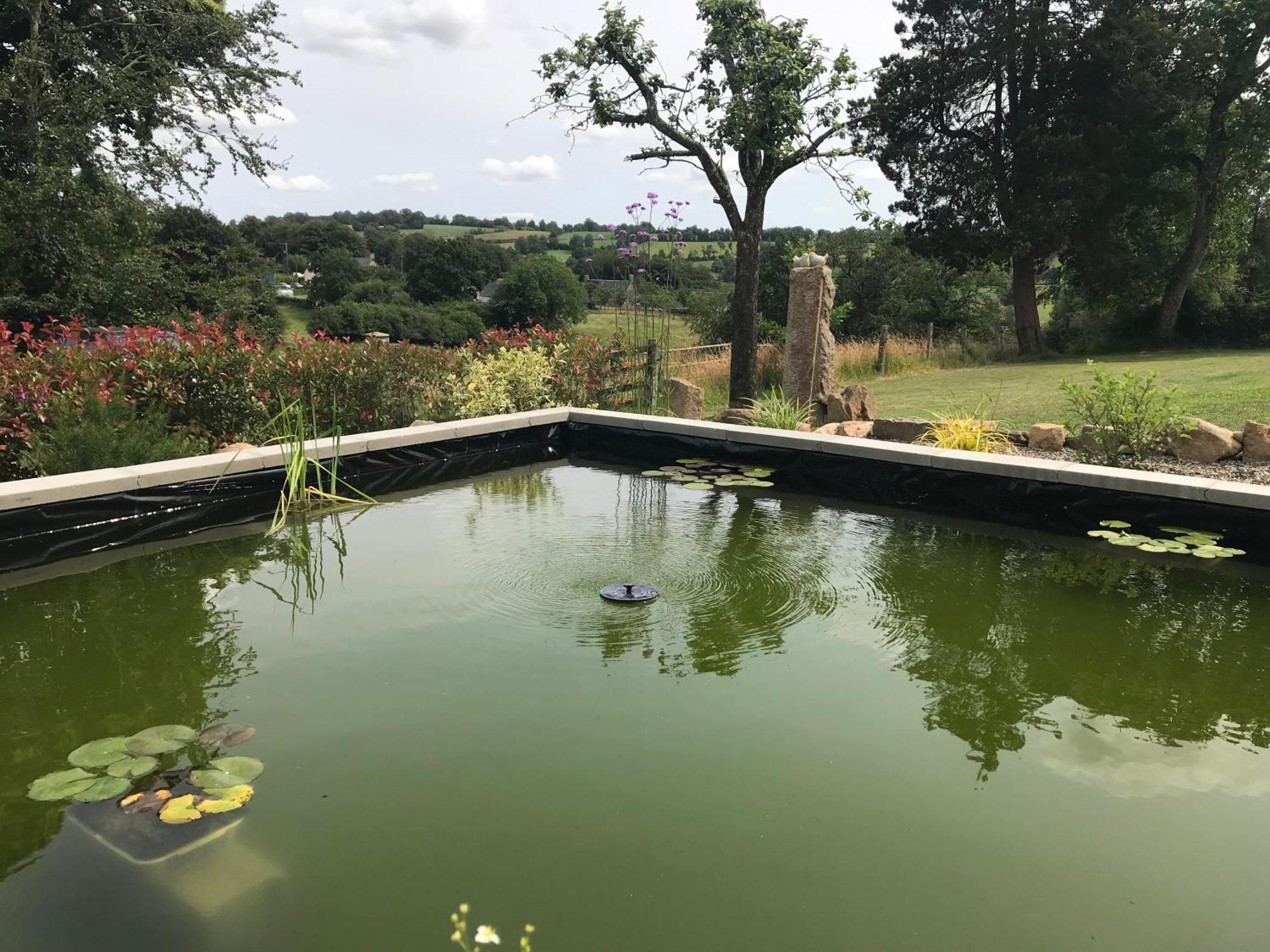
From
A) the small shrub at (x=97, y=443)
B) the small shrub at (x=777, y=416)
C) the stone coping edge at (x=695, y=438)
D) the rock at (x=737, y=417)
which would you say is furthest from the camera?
the rock at (x=737, y=417)

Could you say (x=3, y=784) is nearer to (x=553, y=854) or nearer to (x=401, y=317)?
(x=553, y=854)

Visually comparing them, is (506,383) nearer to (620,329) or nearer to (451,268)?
(620,329)

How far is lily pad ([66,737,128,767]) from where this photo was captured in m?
Result: 2.16

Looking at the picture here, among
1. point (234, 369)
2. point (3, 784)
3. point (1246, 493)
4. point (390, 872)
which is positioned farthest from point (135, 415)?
point (1246, 493)

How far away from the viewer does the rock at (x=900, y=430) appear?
604 cm

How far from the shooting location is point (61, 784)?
208 cm

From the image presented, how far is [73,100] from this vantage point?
1179 cm

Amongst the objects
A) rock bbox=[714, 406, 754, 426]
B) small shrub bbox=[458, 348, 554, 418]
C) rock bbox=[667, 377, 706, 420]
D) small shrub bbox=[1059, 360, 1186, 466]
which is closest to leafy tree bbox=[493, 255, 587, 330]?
rock bbox=[667, 377, 706, 420]

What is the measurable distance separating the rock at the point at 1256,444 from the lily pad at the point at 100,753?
5820 millimetres

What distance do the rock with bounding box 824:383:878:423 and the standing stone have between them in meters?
0.41

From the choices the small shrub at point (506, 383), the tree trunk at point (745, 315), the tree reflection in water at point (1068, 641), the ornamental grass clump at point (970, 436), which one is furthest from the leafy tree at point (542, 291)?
the tree reflection in water at point (1068, 641)

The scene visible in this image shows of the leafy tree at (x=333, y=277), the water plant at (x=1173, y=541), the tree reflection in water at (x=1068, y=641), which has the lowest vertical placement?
the tree reflection in water at (x=1068, y=641)

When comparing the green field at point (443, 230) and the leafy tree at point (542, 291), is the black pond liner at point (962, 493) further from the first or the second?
the green field at point (443, 230)

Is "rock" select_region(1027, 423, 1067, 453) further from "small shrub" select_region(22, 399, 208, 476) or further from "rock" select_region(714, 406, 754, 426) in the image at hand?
"small shrub" select_region(22, 399, 208, 476)
